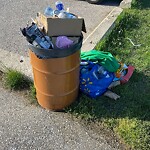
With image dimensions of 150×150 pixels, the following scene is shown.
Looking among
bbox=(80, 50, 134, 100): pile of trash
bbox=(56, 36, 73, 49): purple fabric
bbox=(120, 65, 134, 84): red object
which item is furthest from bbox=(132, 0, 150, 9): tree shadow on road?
A: bbox=(56, 36, 73, 49): purple fabric

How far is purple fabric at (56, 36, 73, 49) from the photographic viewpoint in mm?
3309

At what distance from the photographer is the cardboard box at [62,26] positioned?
3.29 m

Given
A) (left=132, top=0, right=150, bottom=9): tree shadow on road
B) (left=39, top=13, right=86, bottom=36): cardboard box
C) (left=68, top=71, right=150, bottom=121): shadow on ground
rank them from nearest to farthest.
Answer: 1. (left=39, top=13, right=86, bottom=36): cardboard box
2. (left=68, top=71, right=150, bottom=121): shadow on ground
3. (left=132, top=0, right=150, bottom=9): tree shadow on road

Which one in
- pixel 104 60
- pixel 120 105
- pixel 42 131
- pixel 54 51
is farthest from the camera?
pixel 104 60

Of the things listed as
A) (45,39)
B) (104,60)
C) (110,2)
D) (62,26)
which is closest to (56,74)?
(45,39)

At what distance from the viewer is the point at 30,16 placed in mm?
6391

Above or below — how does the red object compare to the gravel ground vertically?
above

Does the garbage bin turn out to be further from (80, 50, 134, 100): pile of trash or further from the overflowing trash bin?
(80, 50, 134, 100): pile of trash

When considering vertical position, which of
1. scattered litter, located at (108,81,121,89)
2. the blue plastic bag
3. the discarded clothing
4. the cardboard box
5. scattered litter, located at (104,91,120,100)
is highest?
the cardboard box

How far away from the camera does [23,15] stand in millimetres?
6441

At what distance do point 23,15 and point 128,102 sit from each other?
3507mm

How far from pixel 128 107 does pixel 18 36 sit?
267 centimetres

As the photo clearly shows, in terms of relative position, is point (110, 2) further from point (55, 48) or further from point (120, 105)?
point (55, 48)

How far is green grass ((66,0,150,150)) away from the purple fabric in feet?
3.01
